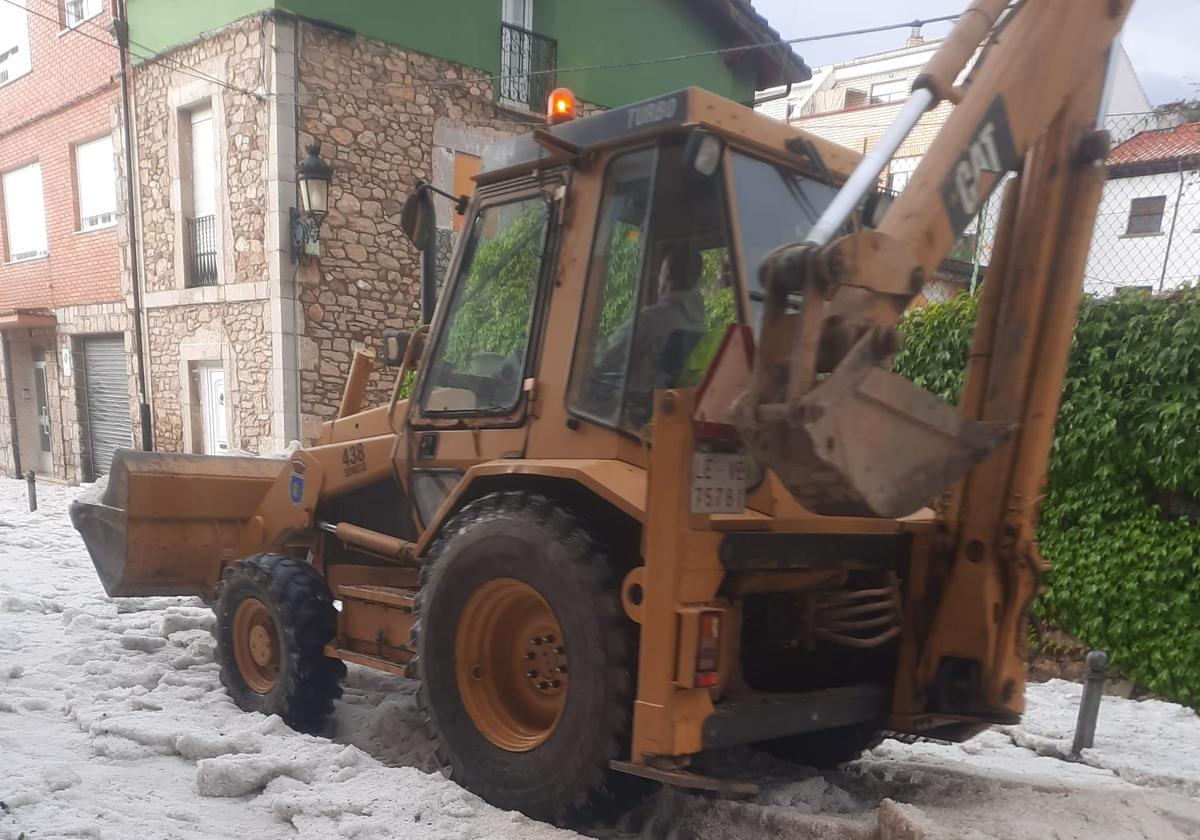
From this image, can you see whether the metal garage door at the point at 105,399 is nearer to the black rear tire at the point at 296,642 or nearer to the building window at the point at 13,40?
the building window at the point at 13,40

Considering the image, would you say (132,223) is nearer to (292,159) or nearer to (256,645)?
(292,159)

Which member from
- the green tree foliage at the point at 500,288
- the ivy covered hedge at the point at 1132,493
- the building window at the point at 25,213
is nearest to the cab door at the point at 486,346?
the green tree foliage at the point at 500,288

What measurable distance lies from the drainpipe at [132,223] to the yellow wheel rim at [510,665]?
35.1ft

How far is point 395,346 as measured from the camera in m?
4.32

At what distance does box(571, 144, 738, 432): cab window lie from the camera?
2963 mm

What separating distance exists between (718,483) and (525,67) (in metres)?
10.8

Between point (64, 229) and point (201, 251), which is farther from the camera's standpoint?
point (64, 229)

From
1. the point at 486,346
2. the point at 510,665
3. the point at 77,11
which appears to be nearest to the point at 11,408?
the point at 77,11

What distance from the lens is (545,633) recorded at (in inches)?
120

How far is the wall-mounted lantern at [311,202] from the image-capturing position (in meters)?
9.57

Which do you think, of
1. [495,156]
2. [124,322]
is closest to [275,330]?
[124,322]

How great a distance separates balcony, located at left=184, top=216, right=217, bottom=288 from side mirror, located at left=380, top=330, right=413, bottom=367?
7846 mm

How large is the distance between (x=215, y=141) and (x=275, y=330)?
2.52 metres

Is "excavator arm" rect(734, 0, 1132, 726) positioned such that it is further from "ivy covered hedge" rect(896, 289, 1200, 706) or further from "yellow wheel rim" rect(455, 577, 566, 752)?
"ivy covered hedge" rect(896, 289, 1200, 706)
